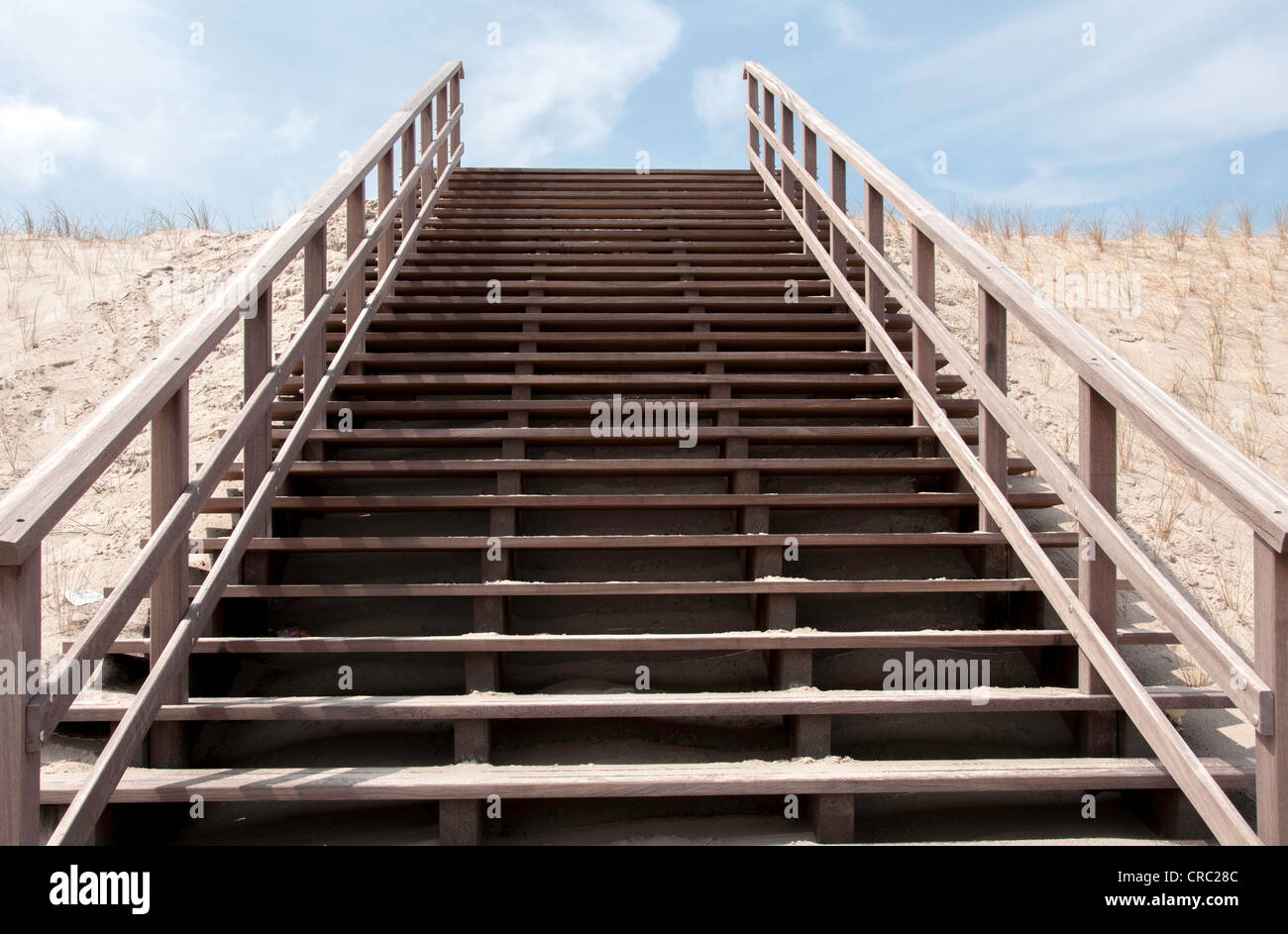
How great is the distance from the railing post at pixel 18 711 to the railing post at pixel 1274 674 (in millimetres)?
2343

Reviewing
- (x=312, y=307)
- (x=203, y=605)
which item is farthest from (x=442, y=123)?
(x=203, y=605)

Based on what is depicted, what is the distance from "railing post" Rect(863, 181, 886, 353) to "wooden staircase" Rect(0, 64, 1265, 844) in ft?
0.14

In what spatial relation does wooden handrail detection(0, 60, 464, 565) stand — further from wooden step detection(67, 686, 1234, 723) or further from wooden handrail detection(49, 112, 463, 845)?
wooden step detection(67, 686, 1234, 723)

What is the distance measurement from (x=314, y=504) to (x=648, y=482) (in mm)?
1347

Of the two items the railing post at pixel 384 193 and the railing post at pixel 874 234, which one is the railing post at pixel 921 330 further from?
the railing post at pixel 384 193

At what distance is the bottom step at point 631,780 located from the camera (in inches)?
98.7

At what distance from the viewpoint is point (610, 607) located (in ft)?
11.3

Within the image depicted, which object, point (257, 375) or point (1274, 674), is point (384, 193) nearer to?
point (257, 375)

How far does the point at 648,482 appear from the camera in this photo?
3.97 metres

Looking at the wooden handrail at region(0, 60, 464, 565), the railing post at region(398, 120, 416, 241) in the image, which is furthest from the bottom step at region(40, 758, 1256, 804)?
the railing post at region(398, 120, 416, 241)

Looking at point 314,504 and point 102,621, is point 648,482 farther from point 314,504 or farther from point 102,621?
point 102,621

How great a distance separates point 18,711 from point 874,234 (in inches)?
155
